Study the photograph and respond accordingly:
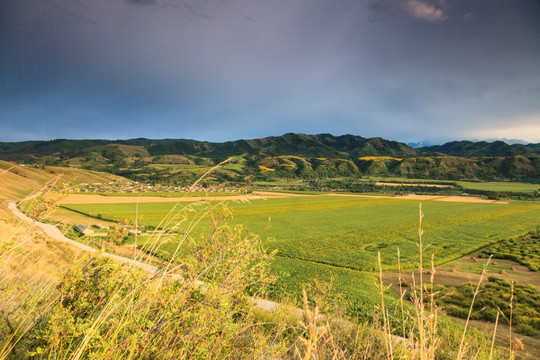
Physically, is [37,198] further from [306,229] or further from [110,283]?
[306,229]

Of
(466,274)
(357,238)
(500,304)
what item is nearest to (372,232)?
(357,238)

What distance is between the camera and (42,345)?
2709 millimetres

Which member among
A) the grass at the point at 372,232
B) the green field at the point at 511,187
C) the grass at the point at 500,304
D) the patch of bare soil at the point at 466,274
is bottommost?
the green field at the point at 511,187

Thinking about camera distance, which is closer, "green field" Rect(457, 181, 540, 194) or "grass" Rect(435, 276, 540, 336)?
"grass" Rect(435, 276, 540, 336)

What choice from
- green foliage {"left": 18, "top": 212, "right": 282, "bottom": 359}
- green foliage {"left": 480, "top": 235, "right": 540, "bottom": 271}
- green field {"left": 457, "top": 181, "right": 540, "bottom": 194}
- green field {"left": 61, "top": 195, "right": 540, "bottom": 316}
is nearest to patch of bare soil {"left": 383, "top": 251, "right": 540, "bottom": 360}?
green foliage {"left": 480, "top": 235, "right": 540, "bottom": 271}

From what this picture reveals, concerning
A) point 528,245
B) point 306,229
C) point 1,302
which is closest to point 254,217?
point 306,229

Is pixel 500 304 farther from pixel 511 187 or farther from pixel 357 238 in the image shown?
pixel 511 187

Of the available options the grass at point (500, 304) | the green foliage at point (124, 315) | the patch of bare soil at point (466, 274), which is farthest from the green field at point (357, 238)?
the grass at point (500, 304)

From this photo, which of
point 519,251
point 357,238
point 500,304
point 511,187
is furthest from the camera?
point 511,187

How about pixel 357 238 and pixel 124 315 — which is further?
pixel 357 238

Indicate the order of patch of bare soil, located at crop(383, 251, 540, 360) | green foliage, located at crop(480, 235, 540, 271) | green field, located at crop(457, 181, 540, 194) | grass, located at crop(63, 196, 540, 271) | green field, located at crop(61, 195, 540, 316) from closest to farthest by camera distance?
1. green field, located at crop(61, 195, 540, 316)
2. patch of bare soil, located at crop(383, 251, 540, 360)
3. green foliage, located at crop(480, 235, 540, 271)
4. grass, located at crop(63, 196, 540, 271)
5. green field, located at crop(457, 181, 540, 194)

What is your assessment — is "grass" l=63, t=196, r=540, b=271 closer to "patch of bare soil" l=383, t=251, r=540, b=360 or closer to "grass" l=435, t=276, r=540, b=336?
"patch of bare soil" l=383, t=251, r=540, b=360

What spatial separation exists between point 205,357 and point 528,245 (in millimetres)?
61193

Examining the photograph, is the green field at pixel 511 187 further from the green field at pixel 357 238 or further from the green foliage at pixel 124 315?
the green foliage at pixel 124 315
